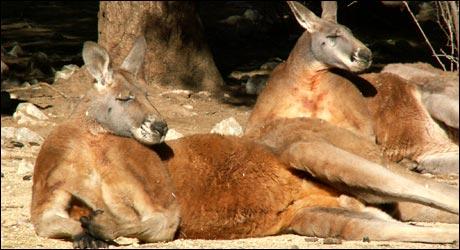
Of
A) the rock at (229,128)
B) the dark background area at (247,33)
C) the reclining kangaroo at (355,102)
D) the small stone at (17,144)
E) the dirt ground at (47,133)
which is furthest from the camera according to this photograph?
the dark background area at (247,33)

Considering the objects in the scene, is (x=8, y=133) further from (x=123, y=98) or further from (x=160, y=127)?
(x=160, y=127)

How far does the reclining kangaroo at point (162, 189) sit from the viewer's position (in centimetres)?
641

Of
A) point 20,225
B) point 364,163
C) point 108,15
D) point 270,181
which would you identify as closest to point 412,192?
point 364,163

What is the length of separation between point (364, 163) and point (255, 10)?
9.67m

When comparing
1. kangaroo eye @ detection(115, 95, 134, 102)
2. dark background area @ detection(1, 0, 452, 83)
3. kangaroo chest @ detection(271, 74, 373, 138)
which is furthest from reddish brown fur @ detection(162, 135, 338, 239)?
dark background area @ detection(1, 0, 452, 83)

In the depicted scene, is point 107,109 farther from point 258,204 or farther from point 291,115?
point 291,115

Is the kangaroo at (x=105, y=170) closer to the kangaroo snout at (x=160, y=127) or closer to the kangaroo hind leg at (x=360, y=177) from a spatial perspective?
the kangaroo snout at (x=160, y=127)

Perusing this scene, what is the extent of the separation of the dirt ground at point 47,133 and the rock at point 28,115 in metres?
0.07

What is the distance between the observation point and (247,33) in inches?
596

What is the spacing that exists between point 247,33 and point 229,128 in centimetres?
551

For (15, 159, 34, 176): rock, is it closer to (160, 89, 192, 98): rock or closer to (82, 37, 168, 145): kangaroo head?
(82, 37, 168, 145): kangaroo head

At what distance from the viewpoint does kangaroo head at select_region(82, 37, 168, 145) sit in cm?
677

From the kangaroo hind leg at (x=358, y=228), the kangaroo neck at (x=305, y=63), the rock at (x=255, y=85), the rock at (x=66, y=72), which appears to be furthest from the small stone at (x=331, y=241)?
the rock at (x=66, y=72)

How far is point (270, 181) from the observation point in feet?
23.8
